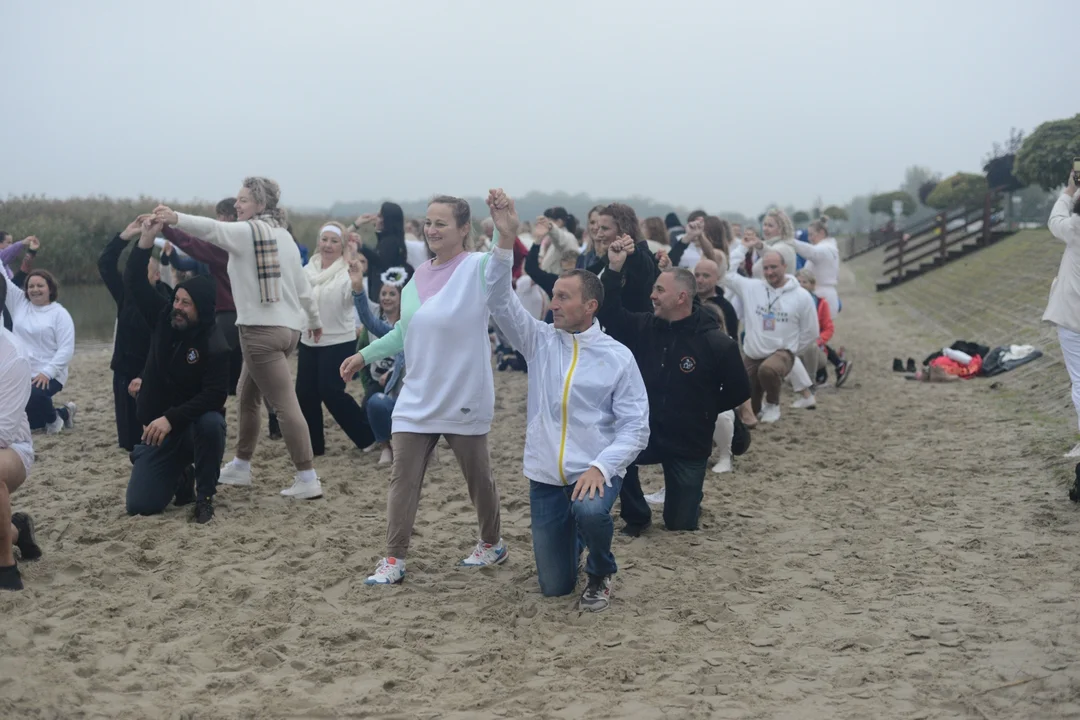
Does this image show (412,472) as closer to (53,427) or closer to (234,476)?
(234,476)

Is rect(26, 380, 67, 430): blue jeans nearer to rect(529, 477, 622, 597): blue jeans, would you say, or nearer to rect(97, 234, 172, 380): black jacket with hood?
rect(97, 234, 172, 380): black jacket with hood

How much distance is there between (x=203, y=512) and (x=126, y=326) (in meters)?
2.11

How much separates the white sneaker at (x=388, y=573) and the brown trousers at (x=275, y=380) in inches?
69.2

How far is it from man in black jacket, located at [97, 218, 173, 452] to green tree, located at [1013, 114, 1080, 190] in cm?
1772

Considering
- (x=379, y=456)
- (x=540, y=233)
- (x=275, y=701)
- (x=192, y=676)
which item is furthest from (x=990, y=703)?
(x=540, y=233)

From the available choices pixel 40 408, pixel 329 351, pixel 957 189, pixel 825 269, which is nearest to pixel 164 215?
pixel 329 351

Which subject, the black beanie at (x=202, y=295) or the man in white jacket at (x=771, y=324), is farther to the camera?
the man in white jacket at (x=771, y=324)

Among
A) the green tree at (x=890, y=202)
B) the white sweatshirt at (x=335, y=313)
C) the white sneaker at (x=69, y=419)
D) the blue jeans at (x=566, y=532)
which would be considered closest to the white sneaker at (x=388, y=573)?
the blue jeans at (x=566, y=532)

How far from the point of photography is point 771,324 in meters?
9.46

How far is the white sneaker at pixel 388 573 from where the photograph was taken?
17.4 feet

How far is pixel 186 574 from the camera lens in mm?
5469

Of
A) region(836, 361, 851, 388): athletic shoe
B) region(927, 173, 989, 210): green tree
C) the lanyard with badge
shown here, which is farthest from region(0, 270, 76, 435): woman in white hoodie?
region(927, 173, 989, 210): green tree

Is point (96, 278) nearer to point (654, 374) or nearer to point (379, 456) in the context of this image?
point (379, 456)

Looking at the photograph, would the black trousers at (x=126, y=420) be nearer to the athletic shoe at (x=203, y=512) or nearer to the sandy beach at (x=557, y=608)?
the sandy beach at (x=557, y=608)
